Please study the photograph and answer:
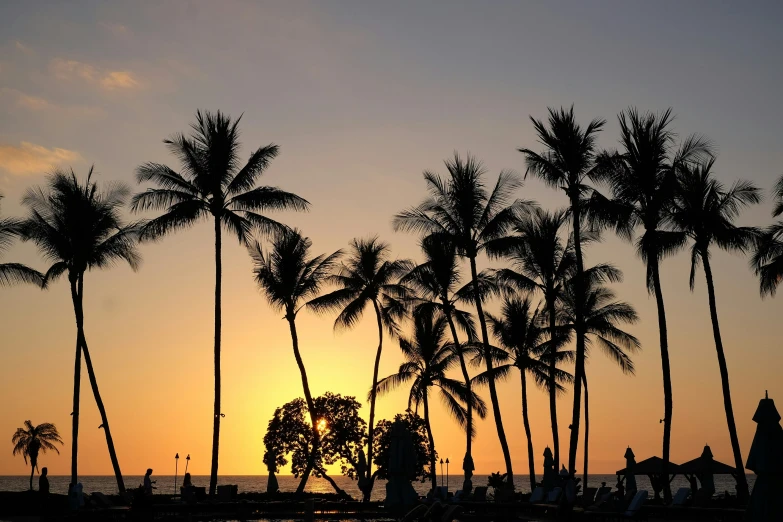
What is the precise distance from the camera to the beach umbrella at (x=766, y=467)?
41.2 feet

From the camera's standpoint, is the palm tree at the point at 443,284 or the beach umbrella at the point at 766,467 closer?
the beach umbrella at the point at 766,467

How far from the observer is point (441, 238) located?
3866cm

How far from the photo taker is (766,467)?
41.8 ft

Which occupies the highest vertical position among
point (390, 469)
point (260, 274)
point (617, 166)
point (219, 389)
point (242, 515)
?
point (617, 166)

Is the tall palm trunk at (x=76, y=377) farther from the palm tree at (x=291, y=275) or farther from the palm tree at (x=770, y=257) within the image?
the palm tree at (x=770, y=257)

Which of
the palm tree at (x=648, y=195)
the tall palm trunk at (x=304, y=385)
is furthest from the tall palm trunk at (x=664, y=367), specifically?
the tall palm trunk at (x=304, y=385)

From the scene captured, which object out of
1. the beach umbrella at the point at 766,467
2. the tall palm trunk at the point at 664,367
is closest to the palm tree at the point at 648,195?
the tall palm trunk at the point at 664,367

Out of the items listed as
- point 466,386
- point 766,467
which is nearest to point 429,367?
point 466,386

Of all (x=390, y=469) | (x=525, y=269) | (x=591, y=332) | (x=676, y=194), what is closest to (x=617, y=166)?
(x=676, y=194)

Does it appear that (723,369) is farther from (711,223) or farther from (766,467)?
(766,467)

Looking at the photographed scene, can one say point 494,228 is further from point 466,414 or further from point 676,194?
point 466,414

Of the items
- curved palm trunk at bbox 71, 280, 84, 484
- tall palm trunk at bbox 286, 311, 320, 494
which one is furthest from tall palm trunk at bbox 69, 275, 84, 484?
tall palm trunk at bbox 286, 311, 320, 494

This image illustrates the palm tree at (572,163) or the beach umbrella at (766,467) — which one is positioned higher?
the palm tree at (572,163)

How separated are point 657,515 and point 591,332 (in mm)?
17177
